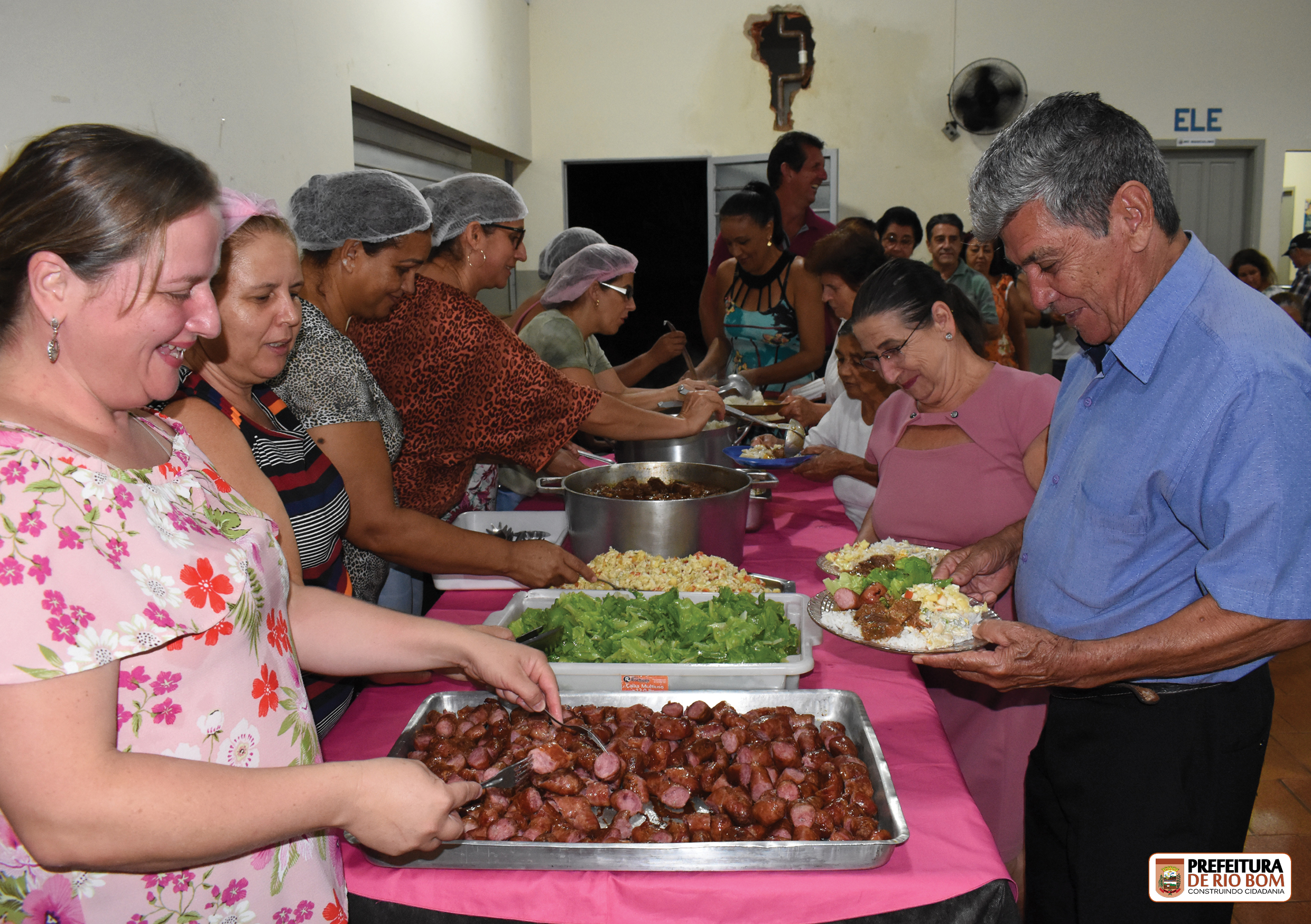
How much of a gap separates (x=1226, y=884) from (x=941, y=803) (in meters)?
0.55

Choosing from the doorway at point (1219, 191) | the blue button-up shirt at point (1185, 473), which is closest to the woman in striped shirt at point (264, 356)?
the blue button-up shirt at point (1185, 473)

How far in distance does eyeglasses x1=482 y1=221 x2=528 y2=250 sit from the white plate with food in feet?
5.82

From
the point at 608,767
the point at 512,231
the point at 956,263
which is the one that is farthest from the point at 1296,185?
the point at 608,767

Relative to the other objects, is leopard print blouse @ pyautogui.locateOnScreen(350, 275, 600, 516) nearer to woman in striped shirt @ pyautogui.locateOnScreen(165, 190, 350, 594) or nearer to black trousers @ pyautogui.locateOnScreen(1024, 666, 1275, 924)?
woman in striped shirt @ pyautogui.locateOnScreen(165, 190, 350, 594)

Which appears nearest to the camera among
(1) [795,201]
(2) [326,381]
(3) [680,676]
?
(3) [680,676]

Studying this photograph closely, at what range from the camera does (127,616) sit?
79cm

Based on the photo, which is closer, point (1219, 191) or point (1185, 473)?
point (1185, 473)

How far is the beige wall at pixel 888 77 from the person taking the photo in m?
6.77

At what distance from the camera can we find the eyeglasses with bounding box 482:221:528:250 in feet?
9.57

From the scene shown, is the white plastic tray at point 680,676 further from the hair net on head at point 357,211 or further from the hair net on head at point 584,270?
the hair net on head at point 584,270

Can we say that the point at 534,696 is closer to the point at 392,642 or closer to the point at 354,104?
the point at 392,642

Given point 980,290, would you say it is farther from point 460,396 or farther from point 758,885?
point 758,885

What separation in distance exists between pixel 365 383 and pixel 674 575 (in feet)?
2.64

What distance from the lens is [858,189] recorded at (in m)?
7.16
